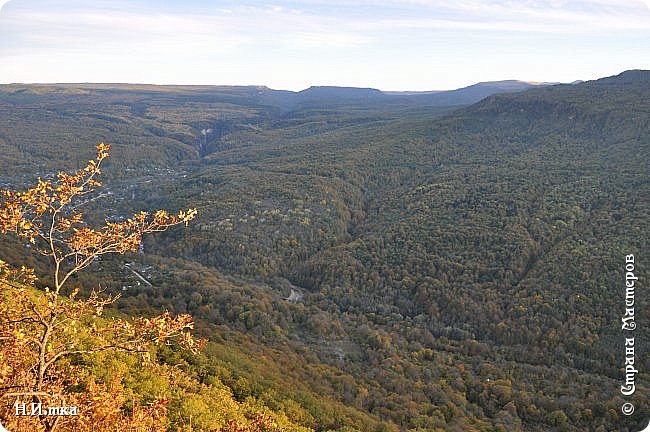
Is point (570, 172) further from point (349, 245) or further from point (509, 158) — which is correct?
point (349, 245)

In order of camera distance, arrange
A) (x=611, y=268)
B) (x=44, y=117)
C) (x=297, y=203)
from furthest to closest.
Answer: (x=44, y=117)
(x=297, y=203)
(x=611, y=268)

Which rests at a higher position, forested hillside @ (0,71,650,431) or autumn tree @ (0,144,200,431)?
autumn tree @ (0,144,200,431)

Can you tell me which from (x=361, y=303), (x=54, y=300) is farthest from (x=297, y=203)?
(x=54, y=300)

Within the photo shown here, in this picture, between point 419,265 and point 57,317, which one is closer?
point 57,317

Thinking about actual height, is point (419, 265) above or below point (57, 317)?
below

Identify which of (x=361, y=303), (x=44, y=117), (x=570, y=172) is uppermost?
(x=44, y=117)

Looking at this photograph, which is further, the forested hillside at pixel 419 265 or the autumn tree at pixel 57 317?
the forested hillside at pixel 419 265

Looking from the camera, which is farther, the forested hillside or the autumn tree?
the forested hillside

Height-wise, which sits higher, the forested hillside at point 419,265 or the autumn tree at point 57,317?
the autumn tree at point 57,317
